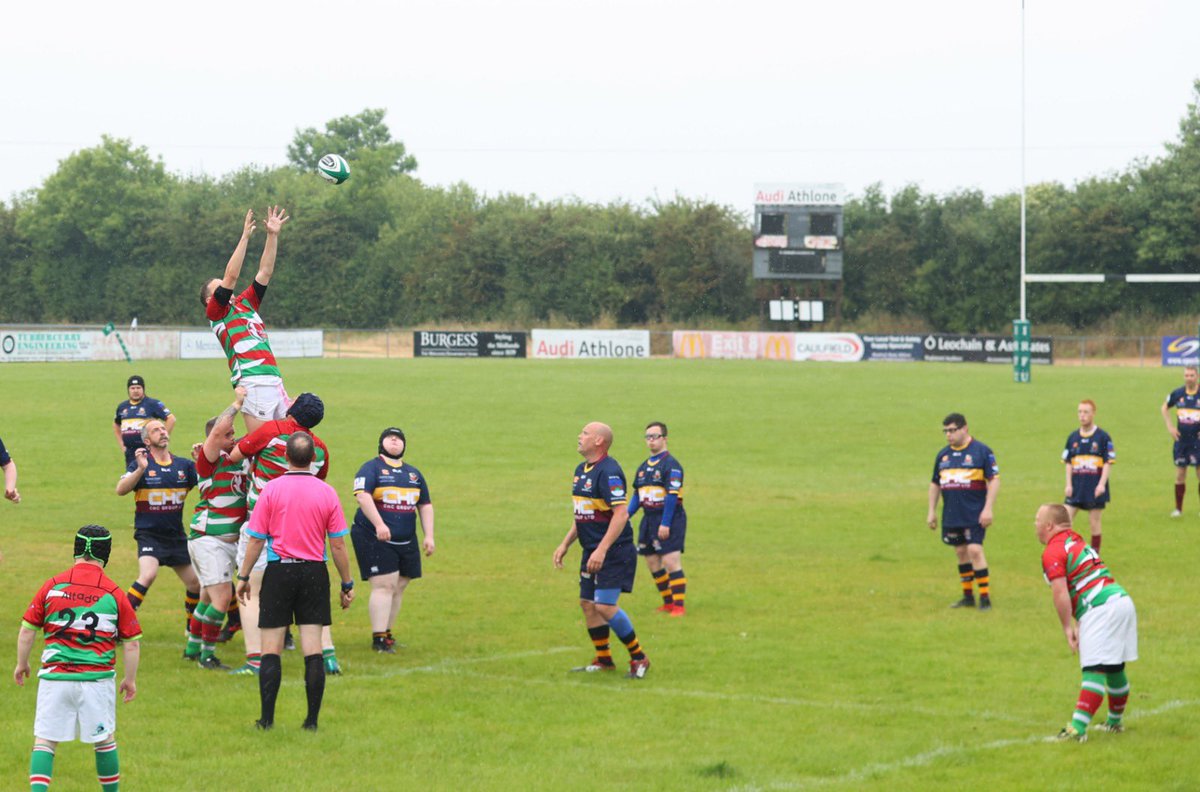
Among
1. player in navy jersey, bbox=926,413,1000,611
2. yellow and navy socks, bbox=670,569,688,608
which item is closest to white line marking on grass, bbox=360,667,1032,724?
yellow and navy socks, bbox=670,569,688,608

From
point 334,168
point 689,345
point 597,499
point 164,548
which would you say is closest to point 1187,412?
point 597,499

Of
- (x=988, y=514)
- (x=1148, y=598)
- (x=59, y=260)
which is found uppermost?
(x=59, y=260)

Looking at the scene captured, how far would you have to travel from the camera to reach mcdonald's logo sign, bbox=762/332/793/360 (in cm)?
7944

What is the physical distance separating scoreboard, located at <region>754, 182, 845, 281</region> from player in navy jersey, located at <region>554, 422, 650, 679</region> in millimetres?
62672

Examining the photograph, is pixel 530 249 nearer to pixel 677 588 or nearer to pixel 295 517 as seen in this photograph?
pixel 677 588

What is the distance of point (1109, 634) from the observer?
10.8 meters

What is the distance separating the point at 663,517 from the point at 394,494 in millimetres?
3585

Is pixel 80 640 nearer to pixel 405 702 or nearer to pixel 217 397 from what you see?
pixel 405 702

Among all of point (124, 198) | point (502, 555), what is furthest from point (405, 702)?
point (124, 198)

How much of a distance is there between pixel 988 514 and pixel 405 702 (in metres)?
7.36

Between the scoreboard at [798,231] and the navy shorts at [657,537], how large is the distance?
58.8 meters

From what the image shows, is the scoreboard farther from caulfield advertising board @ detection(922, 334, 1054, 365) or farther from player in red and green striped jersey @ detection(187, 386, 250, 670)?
player in red and green striped jersey @ detection(187, 386, 250, 670)

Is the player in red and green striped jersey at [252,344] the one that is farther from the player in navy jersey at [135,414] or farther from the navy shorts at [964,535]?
the player in navy jersey at [135,414]

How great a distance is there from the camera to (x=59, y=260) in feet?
366
